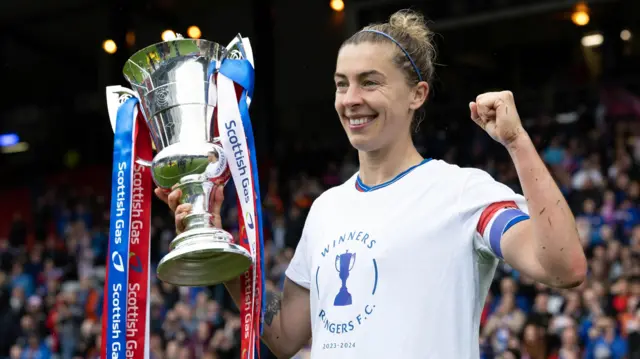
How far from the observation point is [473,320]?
7.49ft

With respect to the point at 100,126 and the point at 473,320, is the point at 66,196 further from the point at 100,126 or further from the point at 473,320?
the point at 473,320

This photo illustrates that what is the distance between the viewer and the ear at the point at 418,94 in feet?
8.09

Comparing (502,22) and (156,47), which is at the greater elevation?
(502,22)

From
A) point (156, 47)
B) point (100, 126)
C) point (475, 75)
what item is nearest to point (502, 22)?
point (475, 75)

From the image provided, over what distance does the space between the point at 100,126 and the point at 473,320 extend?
17.4 m

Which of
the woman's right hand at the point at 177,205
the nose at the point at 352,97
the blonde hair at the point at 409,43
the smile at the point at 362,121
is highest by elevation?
the blonde hair at the point at 409,43

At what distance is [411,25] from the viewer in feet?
8.34

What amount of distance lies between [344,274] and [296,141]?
14694 mm

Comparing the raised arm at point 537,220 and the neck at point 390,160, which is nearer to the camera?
the raised arm at point 537,220

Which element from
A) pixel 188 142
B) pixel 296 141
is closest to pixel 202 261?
pixel 188 142

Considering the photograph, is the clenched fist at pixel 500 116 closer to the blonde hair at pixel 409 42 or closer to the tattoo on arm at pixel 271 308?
the blonde hair at pixel 409 42

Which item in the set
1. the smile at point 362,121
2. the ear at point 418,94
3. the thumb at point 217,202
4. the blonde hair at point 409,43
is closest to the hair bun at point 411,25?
the blonde hair at point 409,43

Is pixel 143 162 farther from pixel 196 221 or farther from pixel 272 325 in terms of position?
pixel 272 325

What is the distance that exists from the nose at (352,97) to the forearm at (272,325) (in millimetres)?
586
